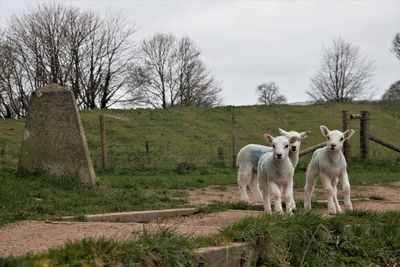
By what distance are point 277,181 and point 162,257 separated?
4270mm

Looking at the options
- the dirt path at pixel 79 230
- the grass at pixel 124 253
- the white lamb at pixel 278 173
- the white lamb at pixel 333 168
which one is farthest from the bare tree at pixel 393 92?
A: the grass at pixel 124 253

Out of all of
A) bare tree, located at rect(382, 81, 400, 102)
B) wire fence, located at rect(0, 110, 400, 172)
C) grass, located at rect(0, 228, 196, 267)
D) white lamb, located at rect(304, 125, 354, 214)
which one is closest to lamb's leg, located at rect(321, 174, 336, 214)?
white lamb, located at rect(304, 125, 354, 214)

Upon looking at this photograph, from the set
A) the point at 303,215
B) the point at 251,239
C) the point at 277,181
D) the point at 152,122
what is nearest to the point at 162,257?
the point at 251,239

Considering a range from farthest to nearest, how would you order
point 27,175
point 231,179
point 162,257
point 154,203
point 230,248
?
point 231,179 → point 27,175 → point 154,203 → point 230,248 → point 162,257

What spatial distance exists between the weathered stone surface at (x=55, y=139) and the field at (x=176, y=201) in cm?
37

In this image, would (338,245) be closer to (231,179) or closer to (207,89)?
(231,179)

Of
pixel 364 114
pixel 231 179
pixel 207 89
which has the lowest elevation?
pixel 231 179

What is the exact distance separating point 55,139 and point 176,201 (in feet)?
9.42

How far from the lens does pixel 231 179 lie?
16.4 metres

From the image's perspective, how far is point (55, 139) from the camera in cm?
1216

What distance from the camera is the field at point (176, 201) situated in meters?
4.98

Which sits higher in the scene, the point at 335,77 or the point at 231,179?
the point at 335,77

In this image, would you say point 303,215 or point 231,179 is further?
point 231,179

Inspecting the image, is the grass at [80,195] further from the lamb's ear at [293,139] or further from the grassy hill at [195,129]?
the grassy hill at [195,129]
